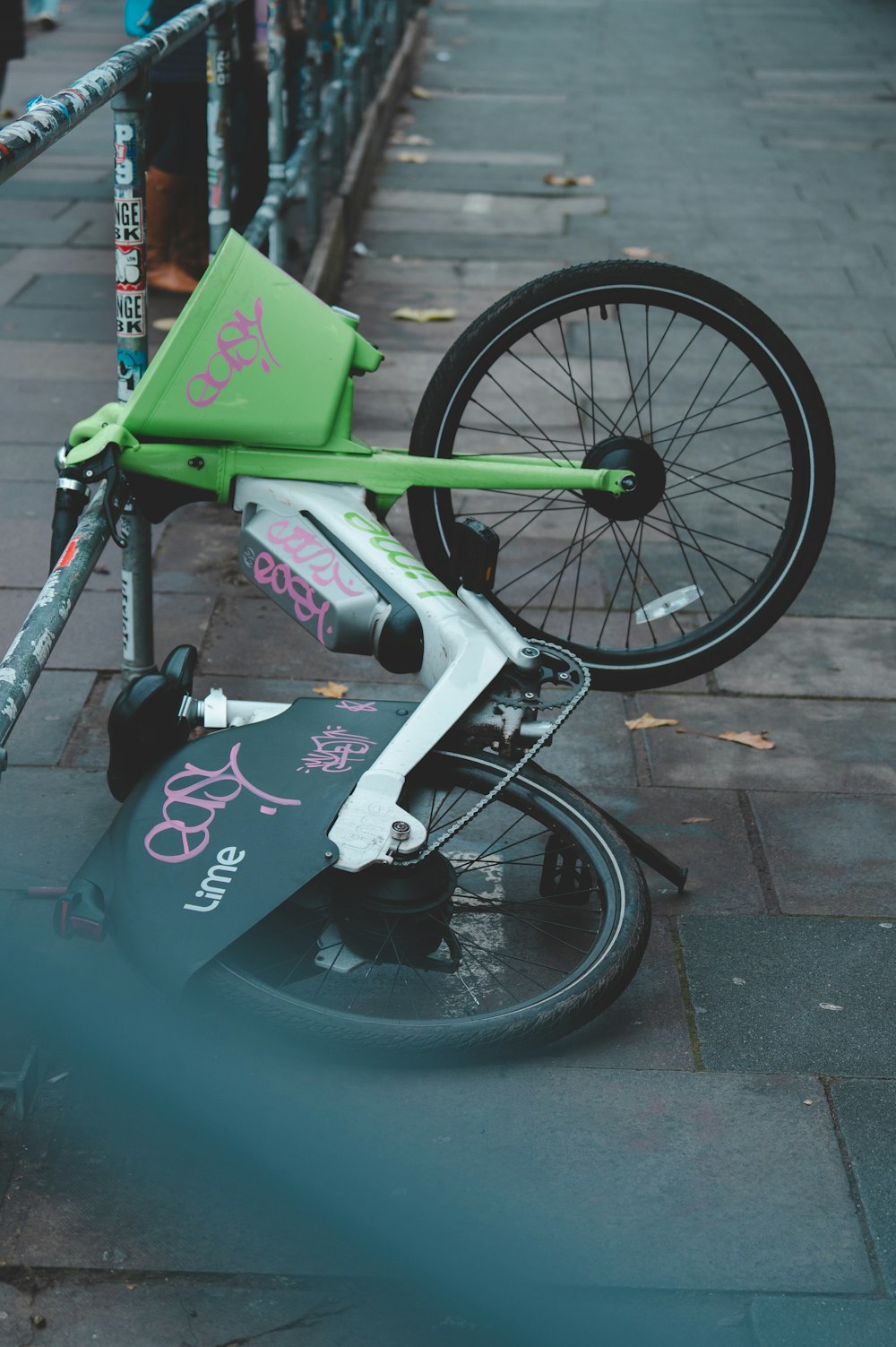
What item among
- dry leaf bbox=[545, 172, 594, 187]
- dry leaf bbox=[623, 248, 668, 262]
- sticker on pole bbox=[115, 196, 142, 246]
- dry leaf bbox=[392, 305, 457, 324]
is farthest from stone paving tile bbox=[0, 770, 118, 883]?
dry leaf bbox=[545, 172, 594, 187]

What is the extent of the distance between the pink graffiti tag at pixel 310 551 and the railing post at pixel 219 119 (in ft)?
5.50

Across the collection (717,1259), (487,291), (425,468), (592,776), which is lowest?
(487,291)

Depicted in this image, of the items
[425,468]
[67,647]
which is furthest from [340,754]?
[67,647]

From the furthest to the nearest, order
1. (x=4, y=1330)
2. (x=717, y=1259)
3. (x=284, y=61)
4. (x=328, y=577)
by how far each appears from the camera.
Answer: (x=284, y=61) < (x=328, y=577) < (x=717, y=1259) < (x=4, y=1330)

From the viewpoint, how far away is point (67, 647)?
12.3 feet

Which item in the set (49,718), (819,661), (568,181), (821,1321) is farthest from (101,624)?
(568,181)

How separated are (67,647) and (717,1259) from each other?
2.26 meters

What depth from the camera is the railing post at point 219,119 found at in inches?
163

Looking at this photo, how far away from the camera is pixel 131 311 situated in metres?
3.00

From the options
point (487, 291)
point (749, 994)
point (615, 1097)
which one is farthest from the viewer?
point (487, 291)

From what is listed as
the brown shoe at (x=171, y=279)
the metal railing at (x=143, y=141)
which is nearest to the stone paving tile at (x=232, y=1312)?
the metal railing at (x=143, y=141)

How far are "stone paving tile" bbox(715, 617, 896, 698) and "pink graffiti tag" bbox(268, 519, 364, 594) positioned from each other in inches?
49.2

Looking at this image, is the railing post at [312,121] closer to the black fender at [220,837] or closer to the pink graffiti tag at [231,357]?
the pink graffiti tag at [231,357]

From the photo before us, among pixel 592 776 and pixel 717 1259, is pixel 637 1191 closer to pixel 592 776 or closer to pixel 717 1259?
pixel 717 1259
